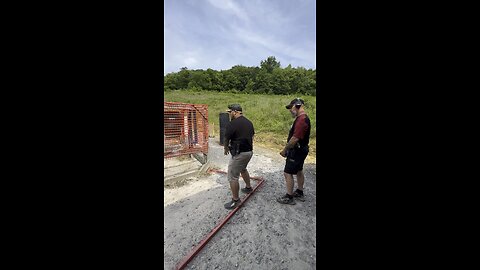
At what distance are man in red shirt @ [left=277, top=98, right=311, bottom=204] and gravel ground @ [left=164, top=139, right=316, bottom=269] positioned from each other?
0.51 meters

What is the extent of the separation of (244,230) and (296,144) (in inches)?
66.0

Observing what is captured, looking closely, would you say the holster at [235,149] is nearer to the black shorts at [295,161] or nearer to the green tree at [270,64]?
the black shorts at [295,161]

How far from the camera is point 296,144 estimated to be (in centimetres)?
361

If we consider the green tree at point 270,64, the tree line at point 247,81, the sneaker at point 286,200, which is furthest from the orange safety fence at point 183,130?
the green tree at point 270,64

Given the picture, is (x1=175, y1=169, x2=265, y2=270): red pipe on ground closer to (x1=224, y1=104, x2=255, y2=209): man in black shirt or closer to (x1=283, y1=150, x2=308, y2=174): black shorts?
(x1=224, y1=104, x2=255, y2=209): man in black shirt

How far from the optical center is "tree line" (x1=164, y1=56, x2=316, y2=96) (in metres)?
50.0

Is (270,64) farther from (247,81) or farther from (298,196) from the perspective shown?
(298,196)

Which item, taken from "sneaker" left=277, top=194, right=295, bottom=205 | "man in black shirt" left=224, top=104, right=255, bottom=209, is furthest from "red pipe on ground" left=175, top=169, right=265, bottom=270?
"sneaker" left=277, top=194, right=295, bottom=205

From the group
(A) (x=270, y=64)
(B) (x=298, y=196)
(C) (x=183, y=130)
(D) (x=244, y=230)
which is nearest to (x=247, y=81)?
(A) (x=270, y=64)
